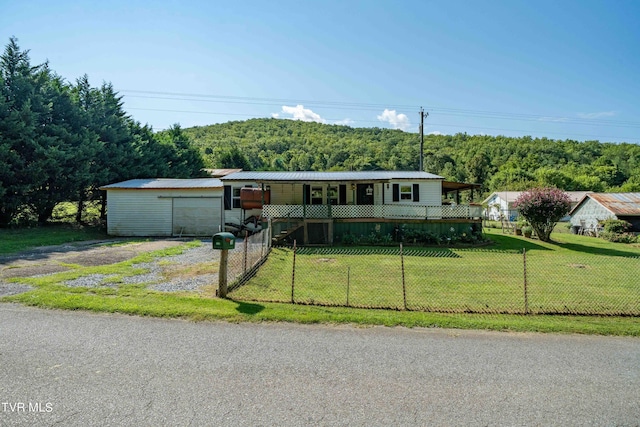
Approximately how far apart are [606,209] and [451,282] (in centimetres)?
2791

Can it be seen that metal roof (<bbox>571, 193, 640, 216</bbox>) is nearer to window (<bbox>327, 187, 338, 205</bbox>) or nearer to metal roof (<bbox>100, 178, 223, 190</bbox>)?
window (<bbox>327, 187, 338, 205</bbox>)

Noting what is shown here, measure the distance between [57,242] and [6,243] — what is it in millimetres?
1887

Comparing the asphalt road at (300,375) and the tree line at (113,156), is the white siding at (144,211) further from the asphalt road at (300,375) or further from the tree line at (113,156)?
the asphalt road at (300,375)

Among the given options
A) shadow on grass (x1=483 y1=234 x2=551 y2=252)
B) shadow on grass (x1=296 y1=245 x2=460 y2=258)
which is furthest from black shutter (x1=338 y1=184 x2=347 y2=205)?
shadow on grass (x1=483 y1=234 x2=551 y2=252)

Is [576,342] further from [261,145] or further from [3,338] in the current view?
[261,145]

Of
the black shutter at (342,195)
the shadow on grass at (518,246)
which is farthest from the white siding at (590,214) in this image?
the black shutter at (342,195)

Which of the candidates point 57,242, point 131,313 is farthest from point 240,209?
point 131,313

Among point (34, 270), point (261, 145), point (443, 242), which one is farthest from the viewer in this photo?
point (261, 145)

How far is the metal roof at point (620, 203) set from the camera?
2716 cm

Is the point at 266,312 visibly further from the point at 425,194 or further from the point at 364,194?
the point at 425,194

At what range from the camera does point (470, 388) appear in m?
3.59

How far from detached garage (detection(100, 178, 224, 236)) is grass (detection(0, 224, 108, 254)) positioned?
5.14 feet

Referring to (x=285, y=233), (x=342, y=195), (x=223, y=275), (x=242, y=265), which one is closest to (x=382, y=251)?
(x=285, y=233)

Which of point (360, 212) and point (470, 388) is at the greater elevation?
point (360, 212)
